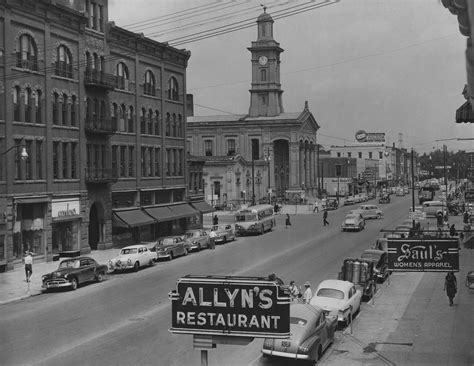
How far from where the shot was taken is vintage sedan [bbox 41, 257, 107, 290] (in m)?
30.6

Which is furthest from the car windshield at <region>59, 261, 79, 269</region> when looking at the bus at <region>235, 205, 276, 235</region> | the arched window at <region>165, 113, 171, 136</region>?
the arched window at <region>165, 113, 171, 136</region>

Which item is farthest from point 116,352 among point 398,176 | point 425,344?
point 398,176

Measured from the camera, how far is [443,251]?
2272cm

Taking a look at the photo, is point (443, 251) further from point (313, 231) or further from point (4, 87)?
point (313, 231)

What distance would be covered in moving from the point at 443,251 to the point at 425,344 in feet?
13.1

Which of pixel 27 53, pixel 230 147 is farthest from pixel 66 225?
pixel 230 147

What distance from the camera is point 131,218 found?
50.2 m

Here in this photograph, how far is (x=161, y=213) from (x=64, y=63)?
624 inches

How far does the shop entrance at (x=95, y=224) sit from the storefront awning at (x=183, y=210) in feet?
34.5

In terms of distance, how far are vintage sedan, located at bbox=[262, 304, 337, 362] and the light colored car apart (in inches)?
712

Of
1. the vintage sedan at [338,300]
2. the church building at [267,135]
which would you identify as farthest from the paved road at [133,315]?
the church building at [267,135]

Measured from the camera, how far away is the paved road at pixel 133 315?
18984 millimetres

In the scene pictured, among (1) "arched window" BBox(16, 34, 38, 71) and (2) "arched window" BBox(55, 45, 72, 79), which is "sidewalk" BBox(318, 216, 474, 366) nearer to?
(1) "arched window" BBox(16, 34, 38, 71)

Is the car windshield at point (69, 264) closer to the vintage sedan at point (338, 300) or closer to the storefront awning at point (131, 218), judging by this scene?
the vintage sedan at point (338, 300)
